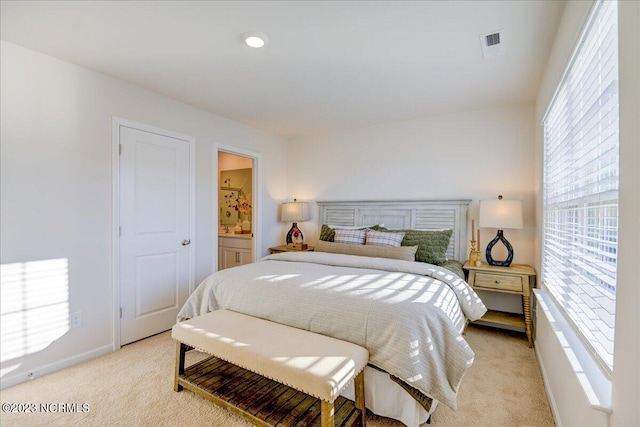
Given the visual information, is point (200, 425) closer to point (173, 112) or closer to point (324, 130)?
point (173, 112)

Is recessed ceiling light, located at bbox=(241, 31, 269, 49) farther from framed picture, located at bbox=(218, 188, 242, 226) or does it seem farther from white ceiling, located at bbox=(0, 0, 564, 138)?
framed picture, located at bbox=(218, 188, 242, 226)

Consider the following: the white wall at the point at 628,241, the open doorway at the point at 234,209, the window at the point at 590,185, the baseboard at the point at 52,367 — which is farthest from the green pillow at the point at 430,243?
the baseboard at the point at 52,367

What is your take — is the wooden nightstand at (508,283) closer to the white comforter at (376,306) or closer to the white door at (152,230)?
the white comforter at (376,306)

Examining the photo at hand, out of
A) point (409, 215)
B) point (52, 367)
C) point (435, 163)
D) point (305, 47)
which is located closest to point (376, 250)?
point (409, 215)

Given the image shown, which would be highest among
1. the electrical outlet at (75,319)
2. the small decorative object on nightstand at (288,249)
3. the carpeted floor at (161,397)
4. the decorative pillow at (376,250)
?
the decorative pillow at (376,250)

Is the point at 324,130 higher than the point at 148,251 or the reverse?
higher

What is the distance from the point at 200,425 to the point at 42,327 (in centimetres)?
153

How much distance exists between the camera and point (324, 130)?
13.9ft

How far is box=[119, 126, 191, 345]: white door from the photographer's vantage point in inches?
108

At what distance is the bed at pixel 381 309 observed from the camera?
1565 millimetres

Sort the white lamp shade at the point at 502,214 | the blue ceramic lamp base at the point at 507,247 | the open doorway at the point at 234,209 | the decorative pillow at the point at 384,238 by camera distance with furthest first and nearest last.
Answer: the open doorway at the point at 234,209
the decorative pillow at the point at 384,238
the blue ceramic lamp base at the point at 507,247
the white lamp shade at the point at 502,214

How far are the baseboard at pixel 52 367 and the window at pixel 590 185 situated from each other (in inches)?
130

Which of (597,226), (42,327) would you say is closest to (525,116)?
(597,226)

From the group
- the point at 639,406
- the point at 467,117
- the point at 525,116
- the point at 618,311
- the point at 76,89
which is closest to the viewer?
the point at 639,406
